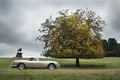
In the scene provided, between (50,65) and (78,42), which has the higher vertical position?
(78,42)

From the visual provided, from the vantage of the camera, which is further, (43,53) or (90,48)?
(43,53)

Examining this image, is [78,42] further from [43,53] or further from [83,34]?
[43,53]

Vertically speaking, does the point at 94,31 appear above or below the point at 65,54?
above

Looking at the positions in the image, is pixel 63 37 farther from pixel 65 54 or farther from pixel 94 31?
pixel 94 31

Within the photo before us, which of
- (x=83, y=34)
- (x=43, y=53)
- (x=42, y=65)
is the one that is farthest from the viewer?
(x=43, y=53)

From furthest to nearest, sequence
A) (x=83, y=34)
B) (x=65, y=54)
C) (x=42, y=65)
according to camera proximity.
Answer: (x=83, y=34) → (x=65, y=54) → (x=42, y=65)

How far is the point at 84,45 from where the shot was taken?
21594mm

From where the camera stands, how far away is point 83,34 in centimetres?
2191

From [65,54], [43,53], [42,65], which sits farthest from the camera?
[43,53]

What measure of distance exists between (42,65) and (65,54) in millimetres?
4866

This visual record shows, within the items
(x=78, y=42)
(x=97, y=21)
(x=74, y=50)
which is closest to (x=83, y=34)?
(x=78, y=42)

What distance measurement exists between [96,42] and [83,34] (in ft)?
8.96

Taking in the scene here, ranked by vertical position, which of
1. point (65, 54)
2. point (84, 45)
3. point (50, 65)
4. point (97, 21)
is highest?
point (97, 21)

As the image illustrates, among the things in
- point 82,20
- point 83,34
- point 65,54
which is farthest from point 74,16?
point 65,54
